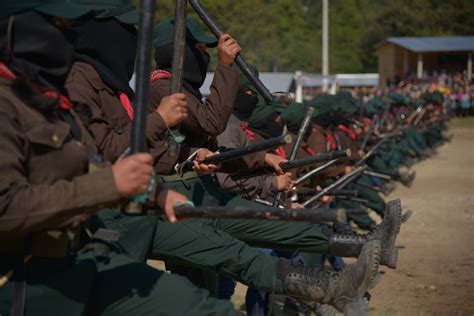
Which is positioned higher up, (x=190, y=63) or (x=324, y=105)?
(x=190, y=63)

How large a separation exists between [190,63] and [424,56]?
50128mm

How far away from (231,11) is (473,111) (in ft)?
72.6

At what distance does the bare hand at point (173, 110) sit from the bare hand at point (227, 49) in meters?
0.77

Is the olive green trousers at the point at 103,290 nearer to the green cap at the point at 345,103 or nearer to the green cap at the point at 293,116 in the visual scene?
the green cap at the point at 293,116

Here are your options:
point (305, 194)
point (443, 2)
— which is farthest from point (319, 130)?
point (443, 2)

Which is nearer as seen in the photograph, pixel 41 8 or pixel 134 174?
pixel 134 174

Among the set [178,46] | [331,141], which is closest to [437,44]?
[331,141]

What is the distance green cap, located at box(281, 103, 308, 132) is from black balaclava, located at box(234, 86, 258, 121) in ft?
4.57

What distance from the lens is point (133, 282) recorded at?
3.73m

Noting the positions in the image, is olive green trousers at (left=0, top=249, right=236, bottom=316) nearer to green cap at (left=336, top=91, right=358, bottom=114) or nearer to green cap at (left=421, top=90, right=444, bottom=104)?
green cap at (left=336, top=91, right=358, bottom=114)

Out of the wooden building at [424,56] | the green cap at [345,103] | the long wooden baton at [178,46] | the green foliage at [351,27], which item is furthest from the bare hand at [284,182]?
the wooden building at [424,56]

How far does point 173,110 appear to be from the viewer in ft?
14.6

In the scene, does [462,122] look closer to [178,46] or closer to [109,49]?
[178,46]

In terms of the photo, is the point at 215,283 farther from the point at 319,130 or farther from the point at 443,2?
the point at 443,2
